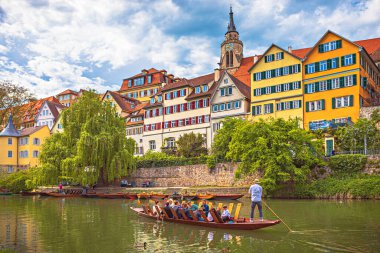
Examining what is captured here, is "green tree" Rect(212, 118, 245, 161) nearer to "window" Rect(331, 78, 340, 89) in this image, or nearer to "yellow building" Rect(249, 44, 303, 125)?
"yellow building" Rect(249, 44, 303, 125)

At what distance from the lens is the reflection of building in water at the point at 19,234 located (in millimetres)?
14748

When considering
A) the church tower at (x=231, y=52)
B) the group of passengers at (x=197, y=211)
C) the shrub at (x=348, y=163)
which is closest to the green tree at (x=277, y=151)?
the shrub at (x=348, y=163)

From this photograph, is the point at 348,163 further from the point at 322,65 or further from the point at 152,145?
the point at 152,145

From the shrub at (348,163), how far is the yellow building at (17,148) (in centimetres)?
4886

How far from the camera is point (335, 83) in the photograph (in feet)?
140

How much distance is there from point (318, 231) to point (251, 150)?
17.4m

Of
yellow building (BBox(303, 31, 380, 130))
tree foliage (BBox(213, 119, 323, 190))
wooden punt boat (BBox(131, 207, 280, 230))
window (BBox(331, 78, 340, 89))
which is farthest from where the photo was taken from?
window (BBox(331, 78, 340, 89))

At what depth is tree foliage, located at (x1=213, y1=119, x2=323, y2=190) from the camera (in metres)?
33.4

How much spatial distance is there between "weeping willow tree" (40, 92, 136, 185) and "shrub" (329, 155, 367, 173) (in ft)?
67.5

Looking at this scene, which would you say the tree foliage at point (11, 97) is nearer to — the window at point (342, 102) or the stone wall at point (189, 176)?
the stone wall at point (189, 176)

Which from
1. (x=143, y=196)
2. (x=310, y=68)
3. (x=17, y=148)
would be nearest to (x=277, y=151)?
(x=143, y=196)

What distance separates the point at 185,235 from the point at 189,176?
28.5 m

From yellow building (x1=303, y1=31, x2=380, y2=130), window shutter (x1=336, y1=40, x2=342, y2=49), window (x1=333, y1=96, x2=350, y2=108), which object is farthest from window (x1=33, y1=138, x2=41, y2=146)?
window shutter (x1=336, y1=40, x2=342, y2=49)

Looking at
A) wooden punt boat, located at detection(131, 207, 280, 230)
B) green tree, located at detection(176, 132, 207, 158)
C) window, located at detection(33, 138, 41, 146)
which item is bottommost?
wooden punt boat, located at detection(131, 207, 280, 230)
